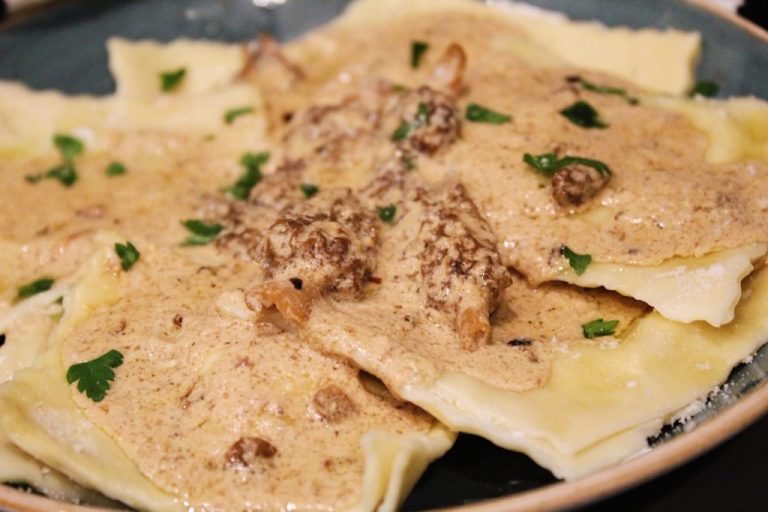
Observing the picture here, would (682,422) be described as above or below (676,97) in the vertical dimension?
below

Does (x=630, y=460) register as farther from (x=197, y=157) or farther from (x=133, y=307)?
(x=197, y=157)

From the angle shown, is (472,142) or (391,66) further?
(391,66)

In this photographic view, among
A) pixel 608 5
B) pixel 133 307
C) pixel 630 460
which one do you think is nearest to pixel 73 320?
pixel 133 307

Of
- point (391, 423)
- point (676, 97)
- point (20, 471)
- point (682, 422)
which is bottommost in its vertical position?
point (20, 471)

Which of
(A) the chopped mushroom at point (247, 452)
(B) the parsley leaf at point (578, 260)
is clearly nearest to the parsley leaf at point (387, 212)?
(B) the parsley leaf at point (578, 260)

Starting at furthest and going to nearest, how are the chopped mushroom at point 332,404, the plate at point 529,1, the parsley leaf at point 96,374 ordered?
the parsley leaf at point 96,374, the chopped mushroom at point 332,404, the plate at point 529,1

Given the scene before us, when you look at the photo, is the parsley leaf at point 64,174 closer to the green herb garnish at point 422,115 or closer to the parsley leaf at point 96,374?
the parsley leaf at point 96,374

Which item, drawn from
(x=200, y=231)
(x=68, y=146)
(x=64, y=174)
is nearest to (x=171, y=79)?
(x=68, y=146)
